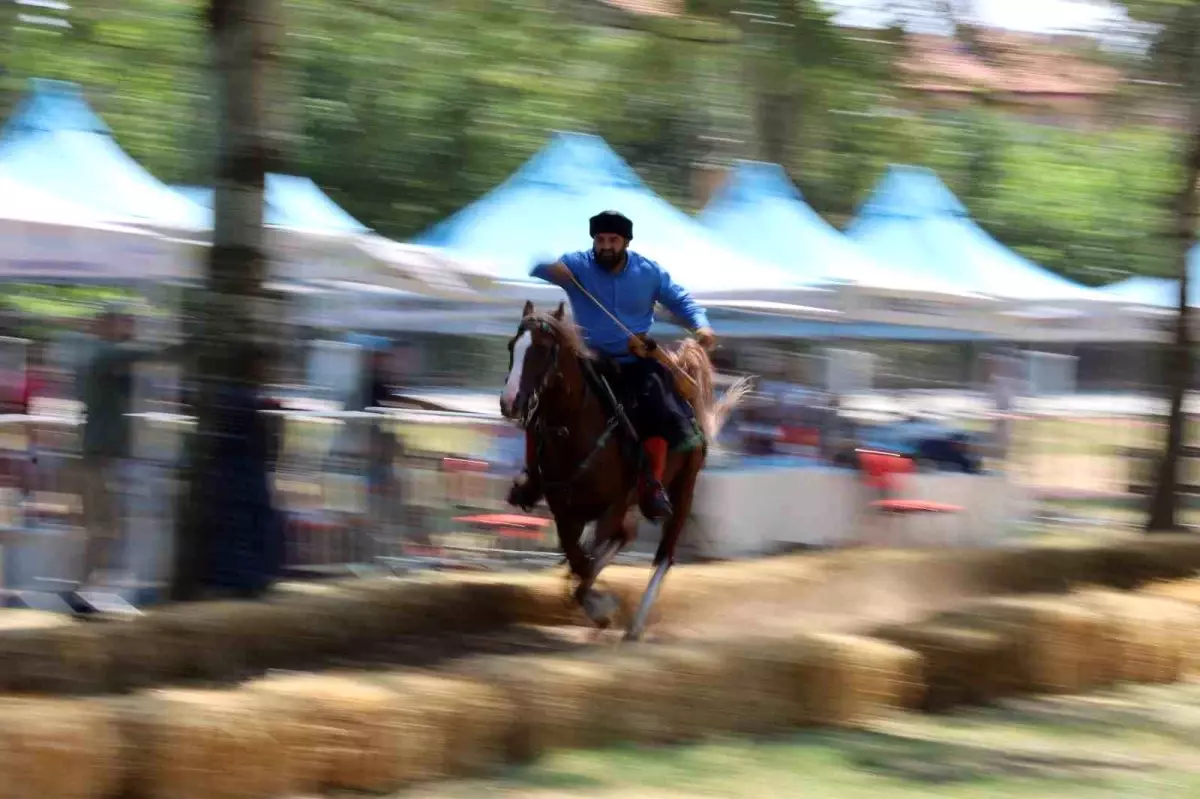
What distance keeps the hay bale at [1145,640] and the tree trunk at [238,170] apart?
5.86 m

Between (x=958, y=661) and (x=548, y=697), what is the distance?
3178 millimetres

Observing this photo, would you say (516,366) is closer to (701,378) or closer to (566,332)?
(566,332)

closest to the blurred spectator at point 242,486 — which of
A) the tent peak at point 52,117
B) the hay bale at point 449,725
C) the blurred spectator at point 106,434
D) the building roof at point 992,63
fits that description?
the blurred spectator at point 106,434

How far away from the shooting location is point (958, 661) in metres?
10.3

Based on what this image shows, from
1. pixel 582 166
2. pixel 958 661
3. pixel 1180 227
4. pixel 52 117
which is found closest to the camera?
pixel 958 661

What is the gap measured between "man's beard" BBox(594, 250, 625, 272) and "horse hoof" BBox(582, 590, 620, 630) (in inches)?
85.5

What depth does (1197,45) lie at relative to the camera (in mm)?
11945

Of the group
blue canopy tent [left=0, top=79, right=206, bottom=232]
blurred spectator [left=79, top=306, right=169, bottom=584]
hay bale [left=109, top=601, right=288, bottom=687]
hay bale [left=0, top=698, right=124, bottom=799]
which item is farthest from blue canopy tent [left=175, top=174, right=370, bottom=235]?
hay bale [left=0, top=698, right=124, bottom=799]

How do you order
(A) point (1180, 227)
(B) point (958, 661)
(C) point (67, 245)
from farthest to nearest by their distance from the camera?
(A) point (1180, 227), (C) point (67, 245), (B) point (958, 661)

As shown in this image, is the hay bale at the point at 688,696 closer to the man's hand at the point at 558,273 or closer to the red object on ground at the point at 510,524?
the man's hand at the point at 558,273

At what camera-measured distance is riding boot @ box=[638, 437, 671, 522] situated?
11.4 metres

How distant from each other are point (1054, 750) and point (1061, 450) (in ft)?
57.3

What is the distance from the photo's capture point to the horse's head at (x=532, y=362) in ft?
34.2

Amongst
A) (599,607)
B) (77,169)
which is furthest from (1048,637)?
(77,169)
